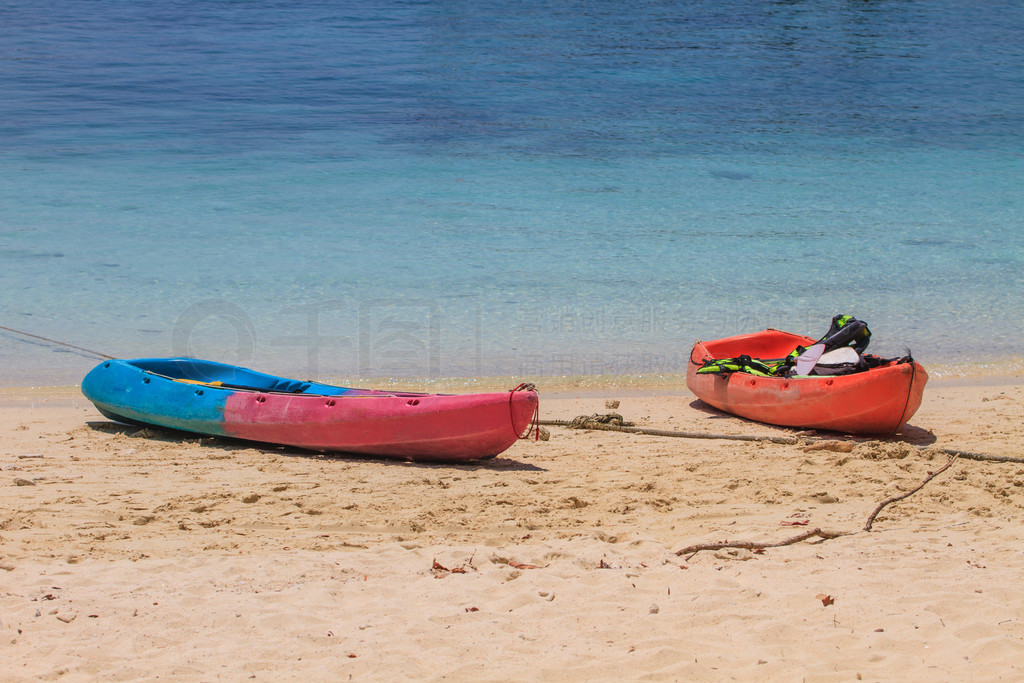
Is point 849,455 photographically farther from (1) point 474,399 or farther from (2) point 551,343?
(2) point 551,343

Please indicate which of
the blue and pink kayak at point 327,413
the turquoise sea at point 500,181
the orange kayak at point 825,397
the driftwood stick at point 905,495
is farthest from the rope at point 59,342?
the driftwood stick at point 905,495

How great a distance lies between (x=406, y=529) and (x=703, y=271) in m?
7.26

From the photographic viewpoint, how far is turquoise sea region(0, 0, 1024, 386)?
940 cm

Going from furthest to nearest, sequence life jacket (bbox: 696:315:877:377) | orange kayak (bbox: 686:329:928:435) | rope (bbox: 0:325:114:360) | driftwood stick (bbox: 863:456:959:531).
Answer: rope (bbox: 0:325:114:360) < life jacket (bbox: 696:315:877:377) < orange kayak (bbox: 686:329:928:435) < driftwood stick (bbox: 863:456:959:531)

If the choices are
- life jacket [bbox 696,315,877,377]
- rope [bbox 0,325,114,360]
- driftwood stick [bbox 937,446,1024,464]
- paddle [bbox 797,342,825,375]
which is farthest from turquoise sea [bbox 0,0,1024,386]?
driftwood stick [bbox 937,446,1024,464]

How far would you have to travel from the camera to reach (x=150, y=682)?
3137 millimetres

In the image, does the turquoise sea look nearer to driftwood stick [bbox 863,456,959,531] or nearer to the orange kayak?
the orange kayak

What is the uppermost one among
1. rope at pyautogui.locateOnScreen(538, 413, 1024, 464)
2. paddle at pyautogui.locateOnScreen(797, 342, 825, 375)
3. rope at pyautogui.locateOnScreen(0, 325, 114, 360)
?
paddle at pyautogui.locateOnScreen(797, 342, 825, 375)

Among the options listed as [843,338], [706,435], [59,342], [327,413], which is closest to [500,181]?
[59,342]

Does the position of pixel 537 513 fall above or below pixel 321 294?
below

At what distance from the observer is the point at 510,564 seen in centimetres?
416

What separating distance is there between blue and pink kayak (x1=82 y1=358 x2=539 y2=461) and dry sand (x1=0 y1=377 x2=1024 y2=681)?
145mm

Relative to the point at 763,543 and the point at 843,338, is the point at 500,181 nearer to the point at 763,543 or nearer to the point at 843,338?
the point at 843,338

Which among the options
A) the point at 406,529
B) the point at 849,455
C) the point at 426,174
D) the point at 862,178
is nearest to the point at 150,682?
the point at 406,529
